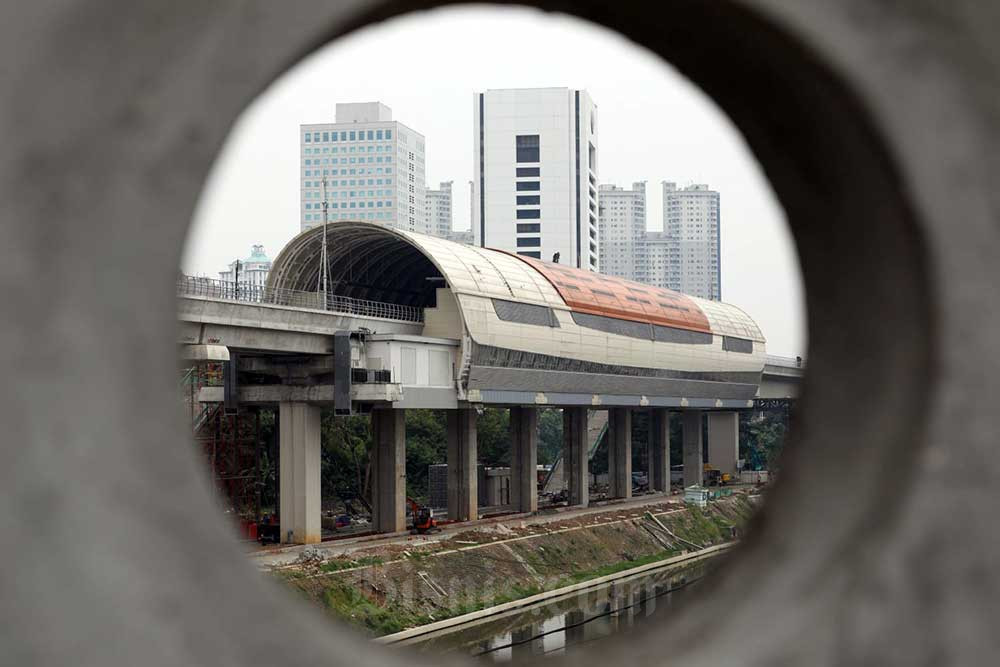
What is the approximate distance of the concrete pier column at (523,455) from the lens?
4050 cm

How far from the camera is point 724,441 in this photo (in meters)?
63.2

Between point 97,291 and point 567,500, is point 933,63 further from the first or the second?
point 567,500

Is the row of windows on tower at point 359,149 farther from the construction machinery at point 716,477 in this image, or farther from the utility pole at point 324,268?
the utility pole at point 324,268

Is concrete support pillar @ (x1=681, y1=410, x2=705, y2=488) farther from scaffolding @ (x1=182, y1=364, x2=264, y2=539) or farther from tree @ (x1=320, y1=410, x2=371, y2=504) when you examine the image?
→ scaffolding @ (x1=182, y1=364, x2=264, y2=539)

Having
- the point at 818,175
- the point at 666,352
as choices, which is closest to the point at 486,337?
the point at 666,352

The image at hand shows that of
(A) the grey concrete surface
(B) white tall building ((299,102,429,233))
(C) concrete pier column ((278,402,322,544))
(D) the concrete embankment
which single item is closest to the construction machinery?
(D) the concrete embankment

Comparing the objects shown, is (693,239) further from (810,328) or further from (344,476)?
(810,328)

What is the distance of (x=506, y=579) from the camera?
29.7 meters

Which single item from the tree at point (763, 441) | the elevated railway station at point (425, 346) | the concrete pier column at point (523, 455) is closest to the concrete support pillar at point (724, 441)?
the tree at point (763, 441)

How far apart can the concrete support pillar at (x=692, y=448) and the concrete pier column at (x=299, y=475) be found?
2927cm

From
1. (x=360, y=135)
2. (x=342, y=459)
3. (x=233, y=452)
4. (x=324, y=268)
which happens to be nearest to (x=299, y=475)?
(x=233, y=452)

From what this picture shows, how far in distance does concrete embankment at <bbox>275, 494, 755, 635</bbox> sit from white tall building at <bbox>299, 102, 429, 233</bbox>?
344 feet

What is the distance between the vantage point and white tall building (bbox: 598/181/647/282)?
183250mm

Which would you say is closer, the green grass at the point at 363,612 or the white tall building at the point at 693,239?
the green grass at the point at 363,612
